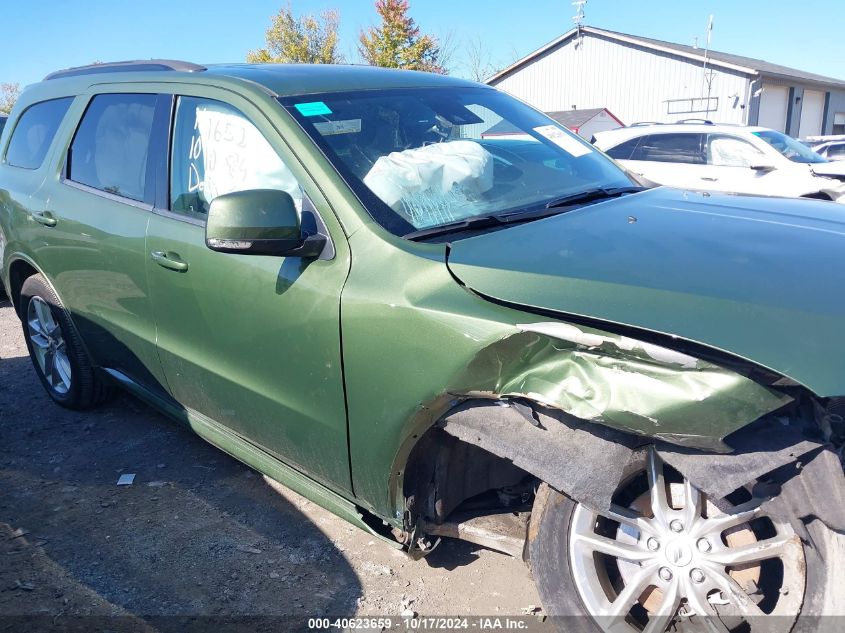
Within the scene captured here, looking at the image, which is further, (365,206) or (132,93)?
(132,93)

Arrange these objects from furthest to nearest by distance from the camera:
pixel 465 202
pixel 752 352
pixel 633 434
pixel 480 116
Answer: pixel 480 116 < pixel 465 202 < pixel 633 434 < pixel 752 352

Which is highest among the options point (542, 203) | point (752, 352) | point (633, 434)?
point (542, 203)

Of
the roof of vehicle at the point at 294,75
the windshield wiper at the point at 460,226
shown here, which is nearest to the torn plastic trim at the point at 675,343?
the windshield wiper at the point at 460,226

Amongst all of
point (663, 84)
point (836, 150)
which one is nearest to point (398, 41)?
point (663, 84)

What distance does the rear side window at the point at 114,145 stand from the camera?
3.14 metres

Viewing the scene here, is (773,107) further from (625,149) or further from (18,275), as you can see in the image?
(18,275)

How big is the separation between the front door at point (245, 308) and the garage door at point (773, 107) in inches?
1151

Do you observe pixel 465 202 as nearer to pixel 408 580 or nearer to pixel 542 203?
pixel 542 203

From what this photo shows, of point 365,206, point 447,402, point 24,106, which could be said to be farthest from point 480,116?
point 24,106

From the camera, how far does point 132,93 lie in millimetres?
3283

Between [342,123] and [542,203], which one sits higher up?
[342,123]

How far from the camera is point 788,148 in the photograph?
31.1 feet

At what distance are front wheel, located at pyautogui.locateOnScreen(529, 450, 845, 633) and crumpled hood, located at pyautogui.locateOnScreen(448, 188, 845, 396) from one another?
43 cm

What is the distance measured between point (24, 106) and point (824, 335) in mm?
4493
